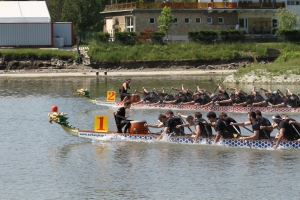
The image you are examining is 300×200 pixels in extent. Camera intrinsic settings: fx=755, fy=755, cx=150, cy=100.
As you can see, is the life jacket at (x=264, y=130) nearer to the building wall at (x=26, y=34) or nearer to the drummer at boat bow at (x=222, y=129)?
the drummer at boat bow at (x=222, y=129)

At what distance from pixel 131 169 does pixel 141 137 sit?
371 cm

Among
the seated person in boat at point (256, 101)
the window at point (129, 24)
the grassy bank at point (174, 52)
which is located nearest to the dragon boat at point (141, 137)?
the seated person in boat at point (256, 101)

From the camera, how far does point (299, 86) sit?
46812 mm

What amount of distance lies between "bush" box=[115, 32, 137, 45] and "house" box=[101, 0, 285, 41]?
348 inches

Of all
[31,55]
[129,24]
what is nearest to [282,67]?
[31,55]

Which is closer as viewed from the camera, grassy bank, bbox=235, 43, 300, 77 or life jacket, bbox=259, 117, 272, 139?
life jacket, bbox=259, 117, 272, 139

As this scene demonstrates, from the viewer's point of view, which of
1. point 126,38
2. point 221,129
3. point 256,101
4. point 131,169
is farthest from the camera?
point 126,38

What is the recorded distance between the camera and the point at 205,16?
243ft

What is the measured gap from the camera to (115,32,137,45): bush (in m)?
64.0

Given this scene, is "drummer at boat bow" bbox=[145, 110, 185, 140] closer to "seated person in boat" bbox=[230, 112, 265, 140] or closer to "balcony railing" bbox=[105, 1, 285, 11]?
"seated person in boat" bbox=[230, 112, 265, 140]

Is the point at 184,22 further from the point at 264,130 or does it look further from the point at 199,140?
the point at 264,130

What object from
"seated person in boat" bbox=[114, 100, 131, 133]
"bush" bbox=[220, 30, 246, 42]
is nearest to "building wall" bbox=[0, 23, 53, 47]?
"bush" bbox=[220, 30, 246, 42]

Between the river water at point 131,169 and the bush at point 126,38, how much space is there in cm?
3159

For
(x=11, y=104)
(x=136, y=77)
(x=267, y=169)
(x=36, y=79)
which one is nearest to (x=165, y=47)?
(x=136, y=77)
